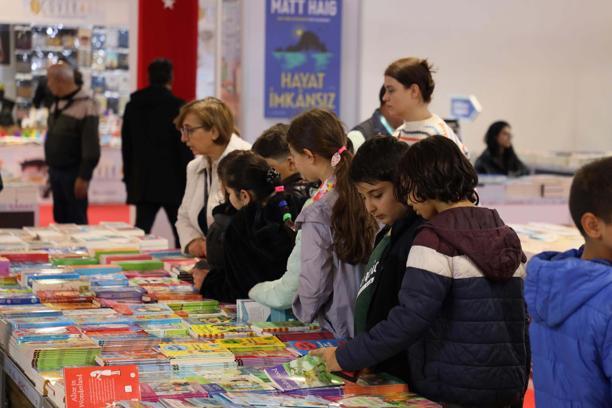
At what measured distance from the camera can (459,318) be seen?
2748 mm

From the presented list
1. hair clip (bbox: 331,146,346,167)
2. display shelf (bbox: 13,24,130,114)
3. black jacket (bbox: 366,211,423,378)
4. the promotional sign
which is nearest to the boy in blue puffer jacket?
black jacket (bbox: 366,211,423,378)

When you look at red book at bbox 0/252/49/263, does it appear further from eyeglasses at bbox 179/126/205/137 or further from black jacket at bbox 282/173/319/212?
black jacket at bbox 282/173/319/212

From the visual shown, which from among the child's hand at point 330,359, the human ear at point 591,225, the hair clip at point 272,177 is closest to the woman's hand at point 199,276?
the hair clip at point 272,177

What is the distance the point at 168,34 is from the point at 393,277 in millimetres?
5623

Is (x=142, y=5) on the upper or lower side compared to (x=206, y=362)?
upper

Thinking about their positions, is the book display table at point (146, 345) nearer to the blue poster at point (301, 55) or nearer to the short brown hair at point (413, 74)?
the short brown hair at point (413, 74)

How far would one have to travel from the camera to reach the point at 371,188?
3.03m

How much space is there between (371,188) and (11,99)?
10115 millimetres

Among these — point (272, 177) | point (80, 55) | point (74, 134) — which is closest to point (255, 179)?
point (272, 177)

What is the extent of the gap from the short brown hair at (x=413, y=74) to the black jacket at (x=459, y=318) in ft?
6.39

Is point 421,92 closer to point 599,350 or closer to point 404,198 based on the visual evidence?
point 404,198

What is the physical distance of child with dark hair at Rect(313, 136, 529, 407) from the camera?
2689 millimetres

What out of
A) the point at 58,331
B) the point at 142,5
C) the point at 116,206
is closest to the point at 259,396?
the point at 58,331

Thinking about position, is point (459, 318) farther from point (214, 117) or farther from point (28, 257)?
point (28, 257)
